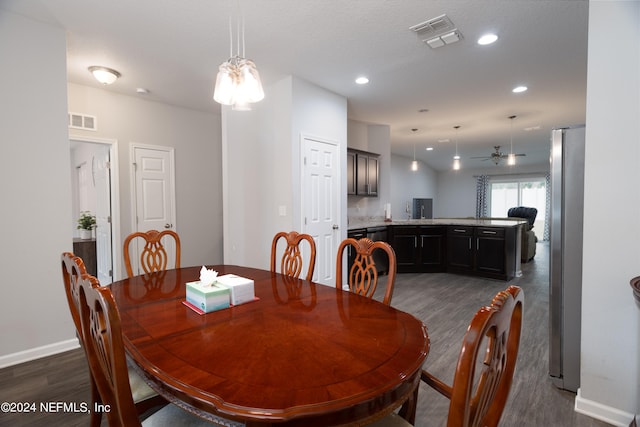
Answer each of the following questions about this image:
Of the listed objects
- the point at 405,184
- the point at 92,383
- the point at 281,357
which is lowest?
the point at 92,383

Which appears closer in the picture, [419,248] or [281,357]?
[281,357]

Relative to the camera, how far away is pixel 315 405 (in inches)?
28.9

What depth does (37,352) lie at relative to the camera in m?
2.48

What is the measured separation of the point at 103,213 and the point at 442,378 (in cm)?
462

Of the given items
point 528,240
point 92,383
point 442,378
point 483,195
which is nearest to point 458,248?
point 528,240

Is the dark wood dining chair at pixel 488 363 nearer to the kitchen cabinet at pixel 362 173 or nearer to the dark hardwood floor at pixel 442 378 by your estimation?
the dark hardwood floor at pixel 442 378

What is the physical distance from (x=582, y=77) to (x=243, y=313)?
4667mm

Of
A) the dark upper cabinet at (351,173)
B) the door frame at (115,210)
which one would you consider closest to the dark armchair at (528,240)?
the dark upper cabinet at (351,173)

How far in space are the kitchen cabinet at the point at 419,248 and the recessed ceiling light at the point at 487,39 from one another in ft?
10.3

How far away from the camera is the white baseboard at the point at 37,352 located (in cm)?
236

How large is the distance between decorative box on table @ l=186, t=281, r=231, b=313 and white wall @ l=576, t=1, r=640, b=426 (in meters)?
2.06

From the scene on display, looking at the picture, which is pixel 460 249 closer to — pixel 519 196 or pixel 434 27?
pixel 434 27

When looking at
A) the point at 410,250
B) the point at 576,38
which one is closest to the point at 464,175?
the point at 410,250

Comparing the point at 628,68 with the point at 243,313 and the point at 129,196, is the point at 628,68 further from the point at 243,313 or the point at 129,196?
the point at 129,196
